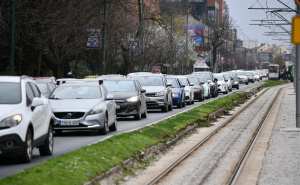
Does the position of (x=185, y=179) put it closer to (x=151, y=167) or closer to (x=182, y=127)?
(x=151, y=167)

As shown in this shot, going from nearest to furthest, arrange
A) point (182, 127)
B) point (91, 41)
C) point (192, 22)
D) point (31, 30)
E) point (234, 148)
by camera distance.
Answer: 1. point (234, 148)
2. point (182, 127)
3. point (31, 30)
4. point (91, 41)
5. point (192, 22)

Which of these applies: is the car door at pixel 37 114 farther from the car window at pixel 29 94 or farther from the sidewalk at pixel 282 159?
the sidewalk at pixel 282 159

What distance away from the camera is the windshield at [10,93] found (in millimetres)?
14555

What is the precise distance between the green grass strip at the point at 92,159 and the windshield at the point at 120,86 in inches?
236

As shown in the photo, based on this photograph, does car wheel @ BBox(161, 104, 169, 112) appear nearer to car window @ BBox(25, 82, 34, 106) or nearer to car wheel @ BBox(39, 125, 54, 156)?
car wheel @ BBox(39, 125, 54, 156)

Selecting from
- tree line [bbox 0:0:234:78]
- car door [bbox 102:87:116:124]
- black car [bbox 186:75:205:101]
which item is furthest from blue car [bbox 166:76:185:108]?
car door [bbox 102:87:116:124]

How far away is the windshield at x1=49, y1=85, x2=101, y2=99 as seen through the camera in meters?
22.9

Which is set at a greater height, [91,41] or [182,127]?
[91,41]

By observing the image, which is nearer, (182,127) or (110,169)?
(110,169)

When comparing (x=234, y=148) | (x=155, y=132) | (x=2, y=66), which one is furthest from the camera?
(x=2, y=66)

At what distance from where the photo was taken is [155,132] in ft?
71.5

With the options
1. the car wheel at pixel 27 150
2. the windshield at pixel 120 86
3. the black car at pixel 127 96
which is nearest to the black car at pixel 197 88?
the black car at pixel 127 96

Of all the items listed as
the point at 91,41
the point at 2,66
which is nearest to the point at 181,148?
the point at 91,41

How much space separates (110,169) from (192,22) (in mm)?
149405
